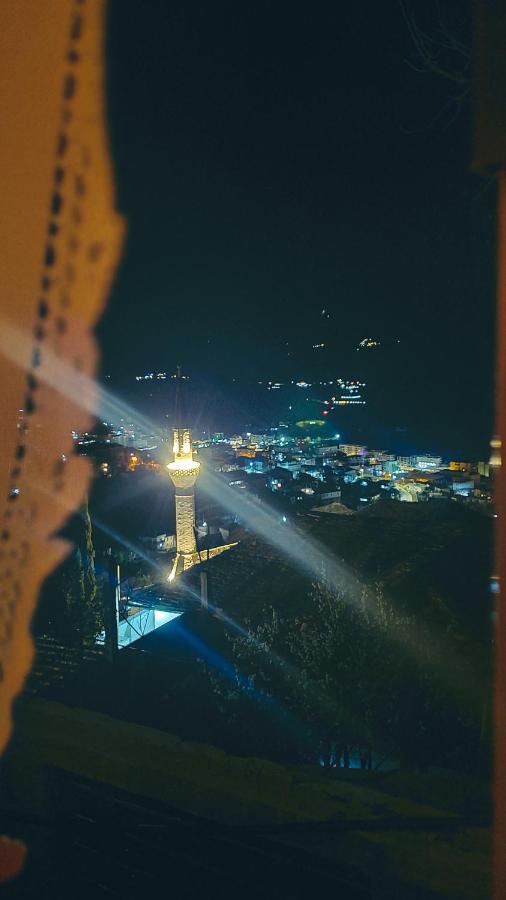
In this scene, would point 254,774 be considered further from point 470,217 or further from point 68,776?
point 470,217

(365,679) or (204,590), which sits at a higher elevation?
(204,590)

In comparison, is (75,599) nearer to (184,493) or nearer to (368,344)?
(184,493)

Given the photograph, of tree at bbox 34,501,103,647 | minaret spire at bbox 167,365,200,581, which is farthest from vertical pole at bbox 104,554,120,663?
minaret spire at bbox 167,365,200,581

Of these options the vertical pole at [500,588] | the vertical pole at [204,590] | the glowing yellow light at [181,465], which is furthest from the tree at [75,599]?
the glowing yellow light at [181,465]

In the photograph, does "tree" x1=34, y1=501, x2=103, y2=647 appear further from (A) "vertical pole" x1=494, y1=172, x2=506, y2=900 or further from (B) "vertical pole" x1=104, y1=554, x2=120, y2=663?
(A) "vertical pole" x1=494, y1=172, x2=506, y2=900

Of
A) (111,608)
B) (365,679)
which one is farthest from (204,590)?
(365,679)

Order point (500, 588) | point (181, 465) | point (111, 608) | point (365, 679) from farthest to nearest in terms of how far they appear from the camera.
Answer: point (181, 465) < point (111, 608) < point (365, 679) < point (500, 588)

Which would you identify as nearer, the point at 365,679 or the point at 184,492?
the point at 365,679

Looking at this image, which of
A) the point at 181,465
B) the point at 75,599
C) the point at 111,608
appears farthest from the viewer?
the point at 181,465
